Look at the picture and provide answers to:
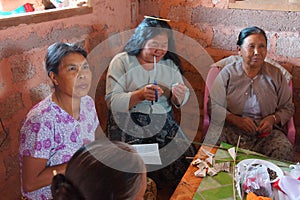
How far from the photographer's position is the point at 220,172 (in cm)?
134

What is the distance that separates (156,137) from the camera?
1885 millimetres

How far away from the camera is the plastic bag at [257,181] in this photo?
1184 mm

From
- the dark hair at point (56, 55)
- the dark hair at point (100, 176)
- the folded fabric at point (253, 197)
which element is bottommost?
the folded fabric at point (253, 197)

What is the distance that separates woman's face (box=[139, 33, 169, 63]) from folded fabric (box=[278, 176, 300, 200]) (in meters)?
1.01

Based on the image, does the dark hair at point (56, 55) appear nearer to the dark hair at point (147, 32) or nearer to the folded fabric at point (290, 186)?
the dark hair at point (147, 32)

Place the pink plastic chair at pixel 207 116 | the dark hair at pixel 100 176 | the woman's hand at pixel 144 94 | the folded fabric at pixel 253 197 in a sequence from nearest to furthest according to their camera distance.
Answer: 1. the dark hair at pixel 100 176
2. the folded fabric at pixel 253 197
3. the woman's hand at pixel 144 94
4. the pink plastic chair at pixel 207 116

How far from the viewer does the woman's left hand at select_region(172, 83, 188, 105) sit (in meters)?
1.84

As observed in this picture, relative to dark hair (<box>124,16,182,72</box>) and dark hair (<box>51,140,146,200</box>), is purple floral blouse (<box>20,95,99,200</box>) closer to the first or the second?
dark hair (<box>51,140,146,200</box>)

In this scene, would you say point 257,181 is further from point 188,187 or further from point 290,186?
point 188,187

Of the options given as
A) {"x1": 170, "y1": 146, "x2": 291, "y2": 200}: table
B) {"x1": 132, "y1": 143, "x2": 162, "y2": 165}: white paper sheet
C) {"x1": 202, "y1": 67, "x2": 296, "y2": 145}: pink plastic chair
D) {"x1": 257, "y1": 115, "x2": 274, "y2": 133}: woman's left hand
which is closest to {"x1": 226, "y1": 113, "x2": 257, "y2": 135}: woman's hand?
{"x1": 257, "y1": 115, "x2": 274, "y2": 133}: woman's left hand

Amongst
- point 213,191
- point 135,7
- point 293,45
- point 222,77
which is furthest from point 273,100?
point 135,7

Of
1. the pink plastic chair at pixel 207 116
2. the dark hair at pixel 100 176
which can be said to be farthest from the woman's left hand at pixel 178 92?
the dark hair at pixel 100 176

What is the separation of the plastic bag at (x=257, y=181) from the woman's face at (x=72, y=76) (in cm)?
83

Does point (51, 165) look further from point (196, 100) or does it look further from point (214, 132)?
point (196, 100)
